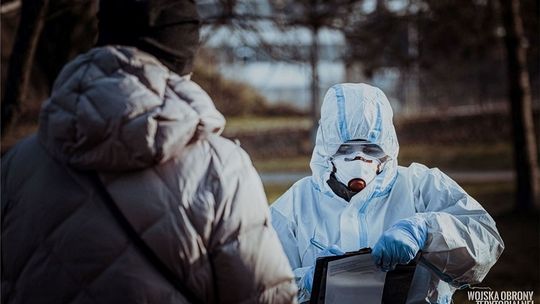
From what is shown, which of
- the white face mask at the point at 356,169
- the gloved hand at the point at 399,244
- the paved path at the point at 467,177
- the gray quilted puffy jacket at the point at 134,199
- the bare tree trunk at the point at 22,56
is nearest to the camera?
the gray quilted puffy jacket at the point at 134,199

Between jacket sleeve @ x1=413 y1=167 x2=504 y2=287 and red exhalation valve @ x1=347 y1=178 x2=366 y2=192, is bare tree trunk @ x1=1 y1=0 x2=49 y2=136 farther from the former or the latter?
jacket sleeve @ x1=413 y1=167 x2=504 y2=287

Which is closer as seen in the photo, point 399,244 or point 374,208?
point 399,244

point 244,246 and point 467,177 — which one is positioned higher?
point 244,246

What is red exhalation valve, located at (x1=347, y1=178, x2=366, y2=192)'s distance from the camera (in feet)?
10.7

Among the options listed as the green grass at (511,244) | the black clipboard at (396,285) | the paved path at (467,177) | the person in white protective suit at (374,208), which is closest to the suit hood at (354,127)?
the person in white protective suit at (374,208)

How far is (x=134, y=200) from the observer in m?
2.10

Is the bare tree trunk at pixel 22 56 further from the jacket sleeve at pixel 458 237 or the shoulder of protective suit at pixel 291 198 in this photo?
the jacket sleeve at pixel 458 237

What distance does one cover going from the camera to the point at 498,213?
12.7 meters

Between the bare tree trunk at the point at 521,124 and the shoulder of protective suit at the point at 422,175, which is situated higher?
the shoulder of protective suit at the point at 422,175

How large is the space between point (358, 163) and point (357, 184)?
0.26 feet

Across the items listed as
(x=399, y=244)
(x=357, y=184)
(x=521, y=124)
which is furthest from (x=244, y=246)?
(x=521, y=124)

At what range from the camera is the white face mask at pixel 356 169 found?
3.27 m

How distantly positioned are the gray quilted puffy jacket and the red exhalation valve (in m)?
1.12

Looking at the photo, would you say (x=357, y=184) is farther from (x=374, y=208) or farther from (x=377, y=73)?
(x=377, y=73)
